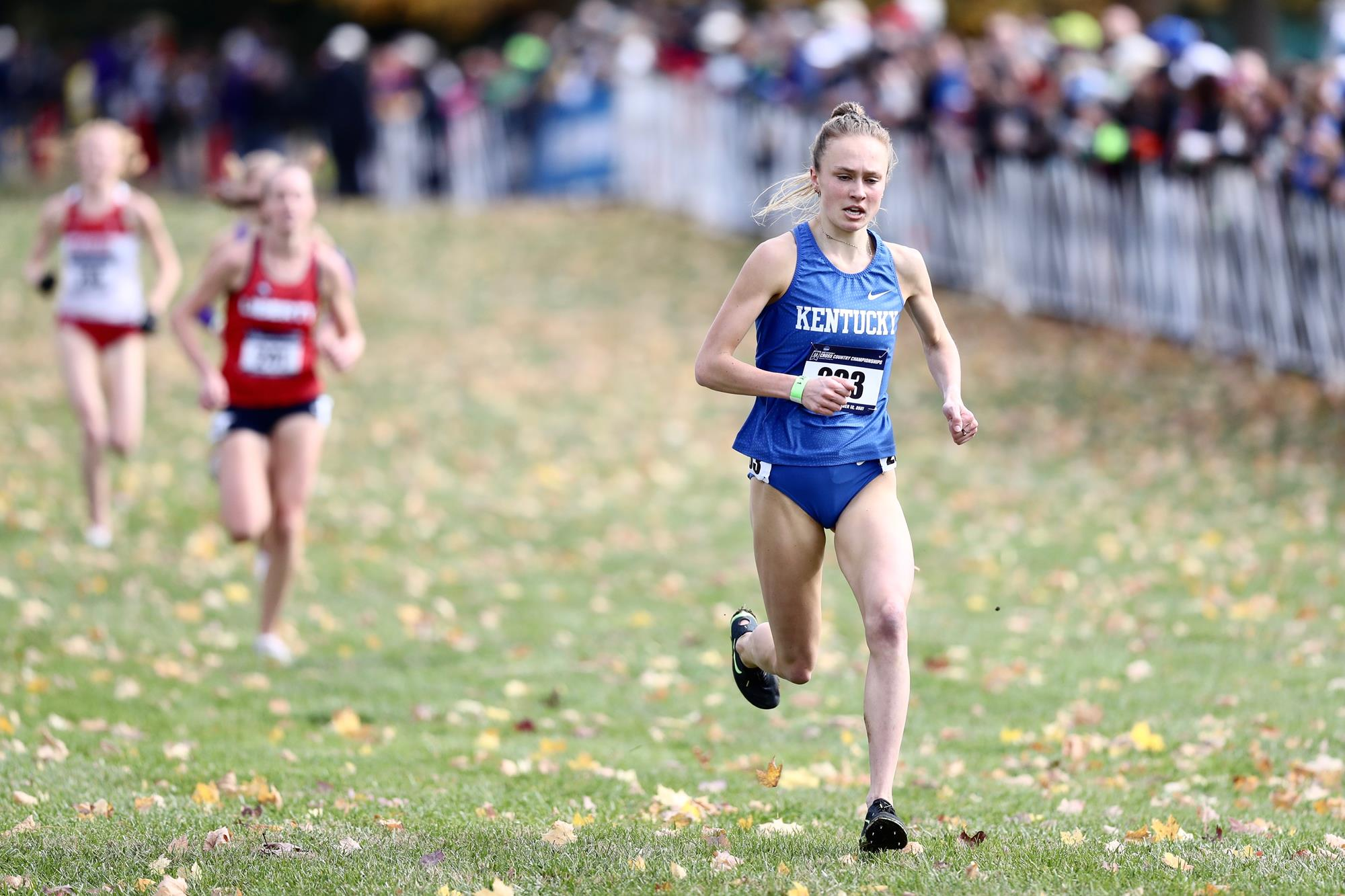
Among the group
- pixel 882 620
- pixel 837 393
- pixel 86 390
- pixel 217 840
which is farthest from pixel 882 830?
pixel 86 390

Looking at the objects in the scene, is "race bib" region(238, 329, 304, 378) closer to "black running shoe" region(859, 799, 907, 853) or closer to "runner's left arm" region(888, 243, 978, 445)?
"runner's left arm" region(888, 243, 978, 445)

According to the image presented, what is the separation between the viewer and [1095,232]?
1969 centimetres

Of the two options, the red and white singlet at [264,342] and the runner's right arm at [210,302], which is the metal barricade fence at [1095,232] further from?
the runner's right arm at [210,302]

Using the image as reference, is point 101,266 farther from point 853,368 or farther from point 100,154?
point 853,368

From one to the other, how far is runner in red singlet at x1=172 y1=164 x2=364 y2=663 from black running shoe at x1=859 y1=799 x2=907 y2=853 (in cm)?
396

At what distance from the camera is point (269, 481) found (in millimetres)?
9203

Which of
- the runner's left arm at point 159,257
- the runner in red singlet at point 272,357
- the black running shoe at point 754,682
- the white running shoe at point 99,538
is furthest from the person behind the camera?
the white running shoe at point 99,538

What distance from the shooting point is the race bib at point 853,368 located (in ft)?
20.1

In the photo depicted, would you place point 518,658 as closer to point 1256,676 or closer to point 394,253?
point 1256,676

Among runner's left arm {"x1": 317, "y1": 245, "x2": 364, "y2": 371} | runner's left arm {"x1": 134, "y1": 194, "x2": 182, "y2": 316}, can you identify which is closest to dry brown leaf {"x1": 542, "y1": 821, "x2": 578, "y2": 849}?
runner's left arm {"x1": 317, "y1": 245, "x2": 364, "y2": 371}

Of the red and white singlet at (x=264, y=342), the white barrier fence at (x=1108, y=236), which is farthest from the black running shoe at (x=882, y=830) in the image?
the white barrier fence at (x=1108, y=236)

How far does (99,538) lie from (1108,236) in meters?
11.0

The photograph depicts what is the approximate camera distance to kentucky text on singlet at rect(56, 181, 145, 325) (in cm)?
1161

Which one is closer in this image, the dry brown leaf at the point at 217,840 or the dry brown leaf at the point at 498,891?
the dry brown leaf at the point at 498,891
